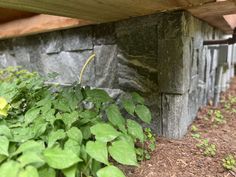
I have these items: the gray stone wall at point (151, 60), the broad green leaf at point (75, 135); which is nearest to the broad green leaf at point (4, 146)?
the broad green leaf at point (75, 135)

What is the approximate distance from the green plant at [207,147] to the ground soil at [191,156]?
2 centimetres

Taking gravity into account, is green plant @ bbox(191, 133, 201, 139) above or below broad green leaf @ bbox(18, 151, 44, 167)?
below

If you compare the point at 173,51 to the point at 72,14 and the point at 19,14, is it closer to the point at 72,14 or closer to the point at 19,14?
the point at 72,14

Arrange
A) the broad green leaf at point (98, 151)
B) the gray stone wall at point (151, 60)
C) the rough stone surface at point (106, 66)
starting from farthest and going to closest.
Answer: the rough stone surface at point (106, 66), the gray stone wall at point (151, 60), the broad green leaf at point (98, 151)

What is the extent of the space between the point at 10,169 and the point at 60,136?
9.1 inches

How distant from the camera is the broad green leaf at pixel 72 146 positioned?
74cm

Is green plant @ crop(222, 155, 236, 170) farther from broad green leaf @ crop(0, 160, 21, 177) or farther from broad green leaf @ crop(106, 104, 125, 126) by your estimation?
broad green leaf @ crop(0, 160, 21, 177)

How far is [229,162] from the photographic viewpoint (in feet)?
3.27

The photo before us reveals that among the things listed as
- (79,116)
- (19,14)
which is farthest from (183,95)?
(19,14)

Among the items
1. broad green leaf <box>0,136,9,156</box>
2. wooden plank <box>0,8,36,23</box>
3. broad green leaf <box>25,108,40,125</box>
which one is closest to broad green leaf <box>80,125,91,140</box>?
broad green leaf <box>25,108,40,125</box>

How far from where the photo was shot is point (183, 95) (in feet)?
3.93

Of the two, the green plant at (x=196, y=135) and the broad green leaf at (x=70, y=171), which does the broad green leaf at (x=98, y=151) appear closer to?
the broad green leaf at (x=70, y=171)

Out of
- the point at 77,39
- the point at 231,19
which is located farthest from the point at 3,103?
the point at 231,19

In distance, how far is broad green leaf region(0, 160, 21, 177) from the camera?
572mm
